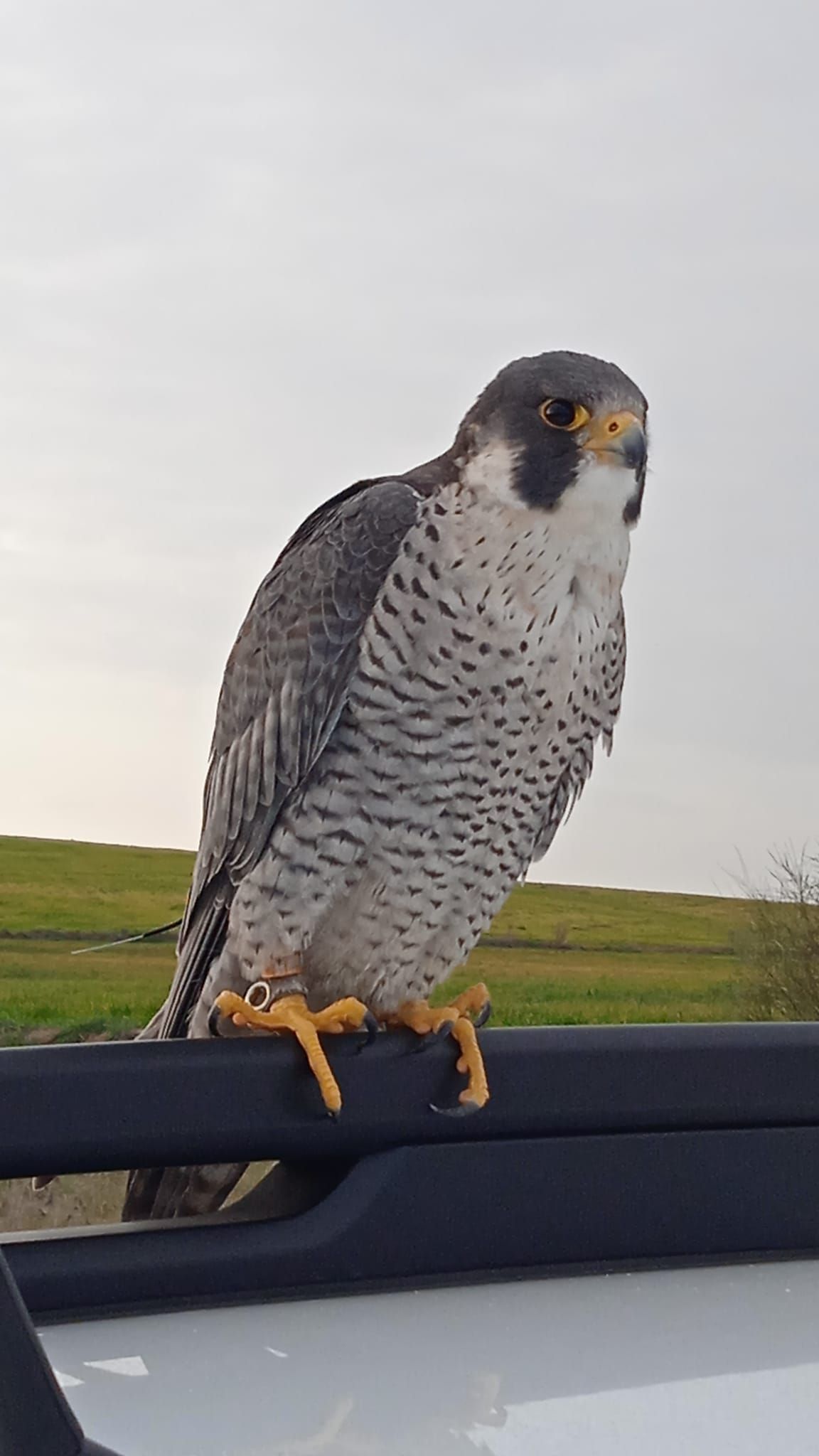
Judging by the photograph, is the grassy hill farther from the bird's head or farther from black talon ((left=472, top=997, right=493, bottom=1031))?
the bird's head

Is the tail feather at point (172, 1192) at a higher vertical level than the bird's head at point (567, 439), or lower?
lower

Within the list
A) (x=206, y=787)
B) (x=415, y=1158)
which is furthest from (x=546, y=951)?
(x=415, y=1158)

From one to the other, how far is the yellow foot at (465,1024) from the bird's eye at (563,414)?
21.5 inches

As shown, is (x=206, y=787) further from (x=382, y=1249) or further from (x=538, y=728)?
(x=382, y=1249)

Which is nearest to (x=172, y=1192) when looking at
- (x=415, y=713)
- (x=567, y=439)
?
(x=415, y=713)

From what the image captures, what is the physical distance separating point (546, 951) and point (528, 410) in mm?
1472

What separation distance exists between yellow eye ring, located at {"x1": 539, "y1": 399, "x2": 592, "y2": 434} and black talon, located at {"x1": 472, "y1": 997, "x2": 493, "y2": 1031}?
55cm

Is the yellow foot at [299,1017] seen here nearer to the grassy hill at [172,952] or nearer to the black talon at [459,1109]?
the black talon at [459,1109]

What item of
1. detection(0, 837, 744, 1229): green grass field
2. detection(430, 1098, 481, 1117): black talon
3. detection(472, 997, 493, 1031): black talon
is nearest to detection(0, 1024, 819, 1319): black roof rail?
detection(430, 1098, 481, 1117): black talon

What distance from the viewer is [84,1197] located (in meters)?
1.38

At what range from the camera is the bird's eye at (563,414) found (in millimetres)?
1419

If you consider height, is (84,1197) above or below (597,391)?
below

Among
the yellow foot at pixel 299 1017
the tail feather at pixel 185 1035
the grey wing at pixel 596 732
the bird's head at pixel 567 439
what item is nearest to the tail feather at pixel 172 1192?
the tail feather at pixel 185 1035

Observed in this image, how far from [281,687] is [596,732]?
334 mm
